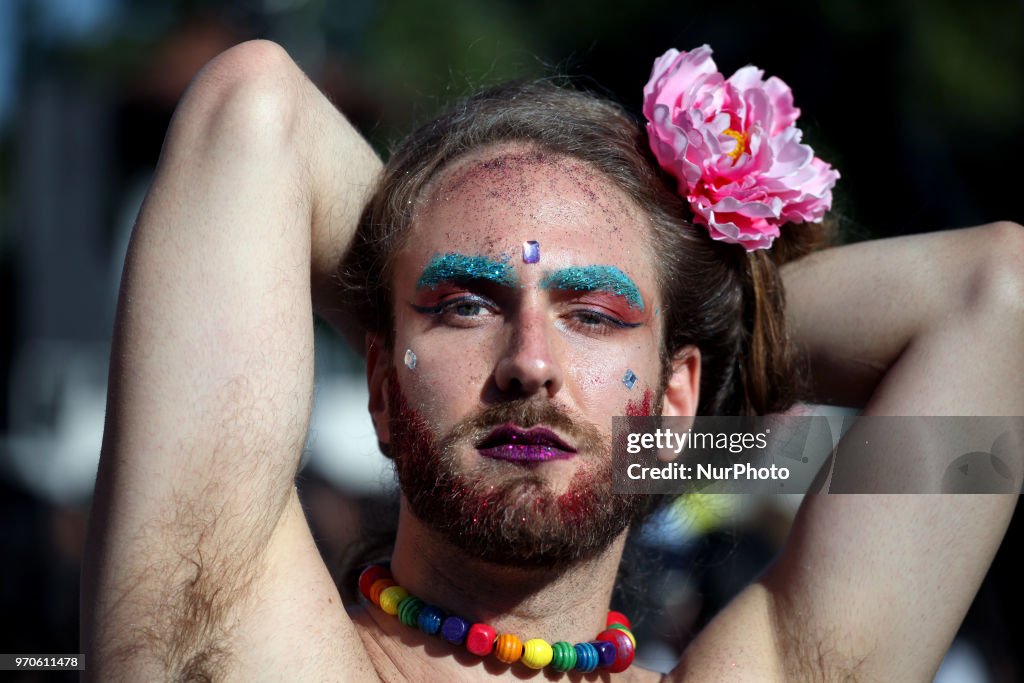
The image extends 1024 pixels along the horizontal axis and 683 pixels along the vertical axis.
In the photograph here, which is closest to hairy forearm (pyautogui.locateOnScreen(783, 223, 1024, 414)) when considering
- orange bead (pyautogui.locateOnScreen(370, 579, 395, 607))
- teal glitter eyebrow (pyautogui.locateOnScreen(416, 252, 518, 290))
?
teal glitter eyebrow (pyautogui.locateOnScreen(416, 252, 518, 290))

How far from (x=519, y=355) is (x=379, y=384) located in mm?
498

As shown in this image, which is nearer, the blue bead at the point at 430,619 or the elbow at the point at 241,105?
the elbow at the point at 241,105

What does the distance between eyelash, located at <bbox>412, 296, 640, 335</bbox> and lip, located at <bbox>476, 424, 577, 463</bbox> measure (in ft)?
0.94

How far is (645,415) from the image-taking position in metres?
2.55

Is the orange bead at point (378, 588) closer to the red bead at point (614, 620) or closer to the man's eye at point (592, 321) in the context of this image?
the red bead at point (614, 620)

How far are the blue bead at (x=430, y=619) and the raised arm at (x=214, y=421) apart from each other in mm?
254

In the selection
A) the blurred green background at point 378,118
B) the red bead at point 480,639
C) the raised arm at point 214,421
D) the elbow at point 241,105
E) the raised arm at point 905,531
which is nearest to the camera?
the raised arm at point 214,421

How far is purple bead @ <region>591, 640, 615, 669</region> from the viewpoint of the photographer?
2553 millimetres

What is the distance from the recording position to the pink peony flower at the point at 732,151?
2715 mm

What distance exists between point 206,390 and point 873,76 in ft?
28.5

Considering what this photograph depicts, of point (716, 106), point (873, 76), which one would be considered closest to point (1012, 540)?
point (716, 106)

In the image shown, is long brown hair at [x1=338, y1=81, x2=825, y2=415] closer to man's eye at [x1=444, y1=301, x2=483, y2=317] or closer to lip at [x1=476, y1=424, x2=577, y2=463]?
man's eye at [x1=444, y1=301, x2=483, y2=317]

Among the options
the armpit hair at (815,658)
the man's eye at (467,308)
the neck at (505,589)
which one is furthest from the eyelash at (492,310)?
the armpit hair at (815,658)

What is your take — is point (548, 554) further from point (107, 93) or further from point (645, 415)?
point (107, 93)
